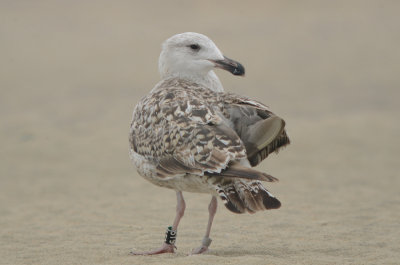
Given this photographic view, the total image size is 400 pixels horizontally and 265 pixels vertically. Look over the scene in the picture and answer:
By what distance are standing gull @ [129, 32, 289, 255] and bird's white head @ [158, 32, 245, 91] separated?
0.05ft

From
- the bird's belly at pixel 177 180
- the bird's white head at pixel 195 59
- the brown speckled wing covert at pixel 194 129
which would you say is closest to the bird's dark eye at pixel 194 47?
the bird's white head at pixel 195 59

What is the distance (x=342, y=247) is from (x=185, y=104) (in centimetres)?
226

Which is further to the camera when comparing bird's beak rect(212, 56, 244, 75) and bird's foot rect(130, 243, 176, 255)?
bird's beak rect(212, 56, 244, 75)

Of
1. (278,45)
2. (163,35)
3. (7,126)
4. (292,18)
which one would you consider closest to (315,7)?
(292,18)

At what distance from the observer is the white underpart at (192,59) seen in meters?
7.22

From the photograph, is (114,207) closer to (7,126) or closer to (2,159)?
(2,159)

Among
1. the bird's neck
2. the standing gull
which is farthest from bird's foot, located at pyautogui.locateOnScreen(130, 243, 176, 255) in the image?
the bird's neck

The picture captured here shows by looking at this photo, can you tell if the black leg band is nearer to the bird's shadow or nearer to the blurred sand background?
the blurred sand background

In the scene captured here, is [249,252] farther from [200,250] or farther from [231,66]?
[231,66]

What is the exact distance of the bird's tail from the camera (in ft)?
18.2

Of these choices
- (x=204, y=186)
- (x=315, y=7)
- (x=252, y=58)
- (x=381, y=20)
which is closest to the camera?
(x=204, y=186)

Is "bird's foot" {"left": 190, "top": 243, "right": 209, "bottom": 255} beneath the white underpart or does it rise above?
beneath

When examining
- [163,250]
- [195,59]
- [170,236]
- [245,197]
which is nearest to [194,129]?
[245,197]

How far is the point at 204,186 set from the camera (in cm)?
589
